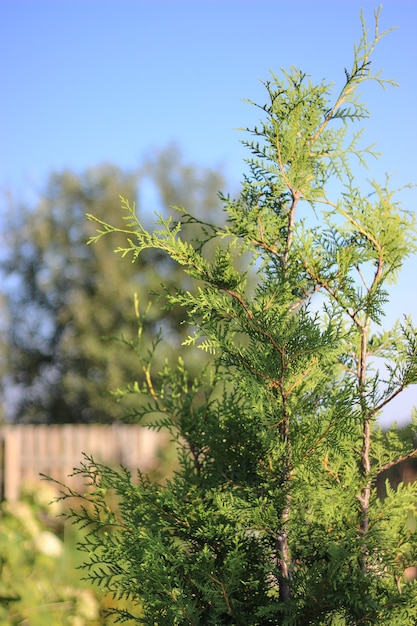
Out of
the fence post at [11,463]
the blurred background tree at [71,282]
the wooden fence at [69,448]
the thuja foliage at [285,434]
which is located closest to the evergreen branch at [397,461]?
the thuja foliage at [285,434]

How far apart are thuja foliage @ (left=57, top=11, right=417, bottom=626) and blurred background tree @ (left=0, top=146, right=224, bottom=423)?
74.6ft

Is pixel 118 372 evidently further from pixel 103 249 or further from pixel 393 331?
pixel 393 331

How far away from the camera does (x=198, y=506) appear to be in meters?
2.27

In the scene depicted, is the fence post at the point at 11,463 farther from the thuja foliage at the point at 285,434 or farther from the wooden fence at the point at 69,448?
the thuja foliage at the point at 285,434

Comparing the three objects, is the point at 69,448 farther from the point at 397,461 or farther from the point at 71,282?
the point at 397,461

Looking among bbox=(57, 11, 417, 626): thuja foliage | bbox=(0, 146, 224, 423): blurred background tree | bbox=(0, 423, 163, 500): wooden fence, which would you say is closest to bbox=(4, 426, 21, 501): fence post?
bbox=(0, 423, 163, 500): wooden fence

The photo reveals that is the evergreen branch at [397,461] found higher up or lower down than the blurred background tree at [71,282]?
lower down

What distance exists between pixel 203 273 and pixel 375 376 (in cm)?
67

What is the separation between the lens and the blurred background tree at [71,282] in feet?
83.6

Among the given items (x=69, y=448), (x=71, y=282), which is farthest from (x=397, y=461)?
(x=71, y=282)

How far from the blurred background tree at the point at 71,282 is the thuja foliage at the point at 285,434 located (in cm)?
2272

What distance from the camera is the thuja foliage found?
7.19 feet

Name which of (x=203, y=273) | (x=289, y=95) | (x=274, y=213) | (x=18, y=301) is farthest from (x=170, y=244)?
(x=18, y=301)

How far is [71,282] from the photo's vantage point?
2647 cm
